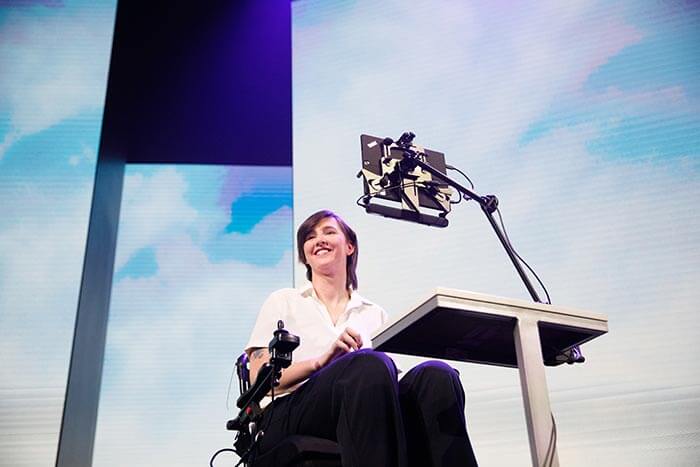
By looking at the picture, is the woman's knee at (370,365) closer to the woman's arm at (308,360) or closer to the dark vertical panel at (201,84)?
the woman's arm at (308,360)

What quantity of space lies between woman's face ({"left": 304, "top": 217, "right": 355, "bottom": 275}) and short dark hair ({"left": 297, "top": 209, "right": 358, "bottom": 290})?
11 millimetres

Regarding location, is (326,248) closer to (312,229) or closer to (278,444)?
(312,229)

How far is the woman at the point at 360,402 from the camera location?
49.5 inches

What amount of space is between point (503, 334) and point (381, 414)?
316 millimetres

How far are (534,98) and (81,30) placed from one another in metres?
2.18

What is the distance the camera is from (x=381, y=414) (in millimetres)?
1269

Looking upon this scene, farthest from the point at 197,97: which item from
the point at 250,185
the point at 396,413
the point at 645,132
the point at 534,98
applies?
the point at 396,413

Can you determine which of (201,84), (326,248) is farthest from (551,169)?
(201,84)

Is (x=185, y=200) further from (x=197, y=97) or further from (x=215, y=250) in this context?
(x=197, y=97)

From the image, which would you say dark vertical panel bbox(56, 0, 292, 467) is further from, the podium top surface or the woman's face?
the podium top surface

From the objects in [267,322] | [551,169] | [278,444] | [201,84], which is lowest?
[278,444]

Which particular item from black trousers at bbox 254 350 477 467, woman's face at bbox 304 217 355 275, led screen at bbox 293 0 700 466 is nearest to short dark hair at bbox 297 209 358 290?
woman's face at bbox 304 217 355 275

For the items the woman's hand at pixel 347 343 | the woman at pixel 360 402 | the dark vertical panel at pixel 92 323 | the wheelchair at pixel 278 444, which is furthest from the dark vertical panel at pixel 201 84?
the woman's hand at pixel 347 343

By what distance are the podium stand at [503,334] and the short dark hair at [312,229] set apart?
64 cm
